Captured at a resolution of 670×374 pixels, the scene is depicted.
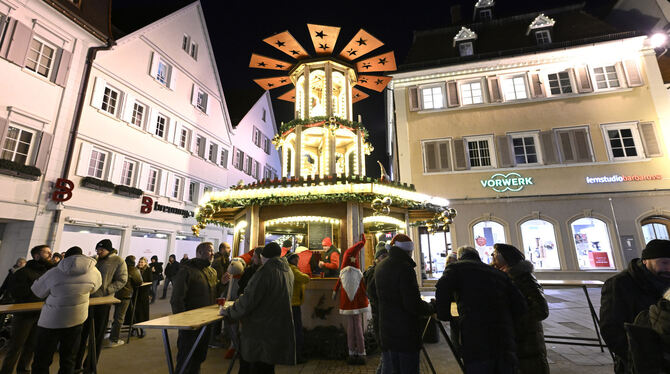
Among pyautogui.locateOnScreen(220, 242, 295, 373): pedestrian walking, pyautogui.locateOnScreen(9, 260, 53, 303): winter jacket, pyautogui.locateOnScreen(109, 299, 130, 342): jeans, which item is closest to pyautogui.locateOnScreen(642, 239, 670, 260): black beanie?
pyautogui.locateOnScreen(220, 242, 295, 373): pedestrian walking

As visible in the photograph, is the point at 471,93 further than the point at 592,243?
Yes

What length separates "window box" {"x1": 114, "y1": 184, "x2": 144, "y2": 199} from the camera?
13680 mm

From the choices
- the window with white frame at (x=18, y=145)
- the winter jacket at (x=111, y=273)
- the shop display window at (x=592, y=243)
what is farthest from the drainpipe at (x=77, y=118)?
the shop display window at (x=592, y=243)

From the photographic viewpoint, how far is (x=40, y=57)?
37.3ft

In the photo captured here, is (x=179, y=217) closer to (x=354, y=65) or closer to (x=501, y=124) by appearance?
(x=354, y=65)

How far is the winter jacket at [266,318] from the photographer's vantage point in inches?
127

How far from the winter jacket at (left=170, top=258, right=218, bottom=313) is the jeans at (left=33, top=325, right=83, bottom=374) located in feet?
3.99

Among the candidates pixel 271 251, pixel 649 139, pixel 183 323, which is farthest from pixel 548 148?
pixel 183 323

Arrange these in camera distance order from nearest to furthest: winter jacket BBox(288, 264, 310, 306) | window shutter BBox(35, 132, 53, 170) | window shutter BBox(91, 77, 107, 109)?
winter jacket BBox(288, 264, 310, 306)
window shutter BBox(35, 132, 53, 170)
window shutter BBox(91, 77, 107, 109)

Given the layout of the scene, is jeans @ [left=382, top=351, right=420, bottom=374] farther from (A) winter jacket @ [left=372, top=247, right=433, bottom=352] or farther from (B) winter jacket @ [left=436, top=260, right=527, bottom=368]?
(B) winter jacket @ [left=436, top=260, right=527, bottom=368]

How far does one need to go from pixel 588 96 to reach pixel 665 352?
60.2ft

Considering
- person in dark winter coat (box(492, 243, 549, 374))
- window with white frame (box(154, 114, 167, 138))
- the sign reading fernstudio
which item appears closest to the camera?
person in dark winter coat (box(492, 243, 549, 374))

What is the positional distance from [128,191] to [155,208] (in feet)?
6.12

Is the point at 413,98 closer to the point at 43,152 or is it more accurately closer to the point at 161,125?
the point at 161,125
